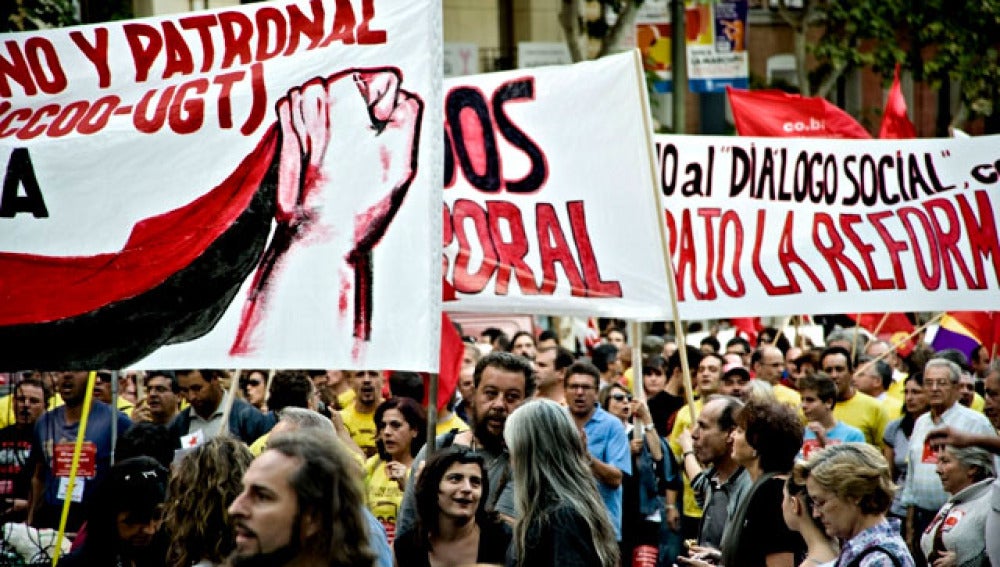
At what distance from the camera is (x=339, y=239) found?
6902mm

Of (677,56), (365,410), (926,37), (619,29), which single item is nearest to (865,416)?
(365,410)

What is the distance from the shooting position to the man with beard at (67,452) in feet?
32.3

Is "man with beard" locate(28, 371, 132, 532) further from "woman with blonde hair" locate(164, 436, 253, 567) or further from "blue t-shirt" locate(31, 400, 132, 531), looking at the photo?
"woman with blonde hair" locate(164, 436, 253, 567)

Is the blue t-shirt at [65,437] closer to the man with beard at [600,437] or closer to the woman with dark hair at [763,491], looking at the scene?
the man with beard at [600,437]

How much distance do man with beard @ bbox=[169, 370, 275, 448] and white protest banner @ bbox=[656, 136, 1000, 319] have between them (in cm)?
285

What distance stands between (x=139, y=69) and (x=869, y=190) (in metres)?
6.30

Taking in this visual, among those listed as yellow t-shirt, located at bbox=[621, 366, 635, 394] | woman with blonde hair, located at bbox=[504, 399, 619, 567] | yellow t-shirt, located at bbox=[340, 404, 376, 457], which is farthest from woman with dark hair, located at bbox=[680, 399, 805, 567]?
yellow t-shirt, located at bbox=[621, 366, 635, 394]

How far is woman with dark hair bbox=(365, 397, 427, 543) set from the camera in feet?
27.7

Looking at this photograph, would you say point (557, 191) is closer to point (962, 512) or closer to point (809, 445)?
point (809, 445)

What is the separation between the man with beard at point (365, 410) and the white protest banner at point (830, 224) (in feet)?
6.80

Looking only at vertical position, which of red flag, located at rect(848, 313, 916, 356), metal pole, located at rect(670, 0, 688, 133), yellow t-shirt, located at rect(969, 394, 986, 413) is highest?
metal pole, located at rect(670, 0, 688, 133)

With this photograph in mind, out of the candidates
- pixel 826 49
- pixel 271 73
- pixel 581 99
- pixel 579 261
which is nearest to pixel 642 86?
pixel 581 99

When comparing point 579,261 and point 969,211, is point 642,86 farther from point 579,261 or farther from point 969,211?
point 969,211

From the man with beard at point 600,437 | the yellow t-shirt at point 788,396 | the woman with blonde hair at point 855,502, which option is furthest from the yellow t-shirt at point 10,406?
the woman with blonde hair at point 855,502
